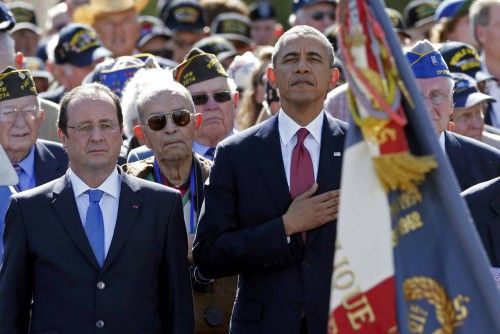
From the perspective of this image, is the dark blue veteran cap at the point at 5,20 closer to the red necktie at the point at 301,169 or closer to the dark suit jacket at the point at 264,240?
the dark suit jacket at the point at 264,240

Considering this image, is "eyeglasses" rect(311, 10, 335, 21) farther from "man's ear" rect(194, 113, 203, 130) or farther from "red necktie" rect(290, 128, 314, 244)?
"red necktie" rect(290, 128, 314, 244)

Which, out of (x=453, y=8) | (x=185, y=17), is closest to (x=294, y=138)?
(x=453, y=8)

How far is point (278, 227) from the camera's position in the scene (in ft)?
22.0

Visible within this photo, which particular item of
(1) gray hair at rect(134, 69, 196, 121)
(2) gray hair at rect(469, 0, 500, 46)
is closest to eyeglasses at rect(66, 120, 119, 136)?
(1) gray hair at rect(134, 69, 196, 121)

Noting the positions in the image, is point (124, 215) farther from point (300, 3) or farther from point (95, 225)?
point (300, 3)

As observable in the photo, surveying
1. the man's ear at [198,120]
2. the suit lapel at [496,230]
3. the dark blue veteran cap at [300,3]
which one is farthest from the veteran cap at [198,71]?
the dark blue veteran cap at [300,3]

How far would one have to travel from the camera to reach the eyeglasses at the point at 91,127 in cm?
714

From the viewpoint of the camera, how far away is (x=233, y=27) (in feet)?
47.6

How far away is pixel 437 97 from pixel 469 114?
1.29m

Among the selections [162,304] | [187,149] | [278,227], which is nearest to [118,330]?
[162,304]

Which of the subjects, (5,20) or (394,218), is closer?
(394,218)

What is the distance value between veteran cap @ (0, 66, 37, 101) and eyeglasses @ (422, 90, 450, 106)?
231 cm

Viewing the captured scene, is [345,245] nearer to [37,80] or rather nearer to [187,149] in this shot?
[187,149]

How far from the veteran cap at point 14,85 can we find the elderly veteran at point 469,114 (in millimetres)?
2674
